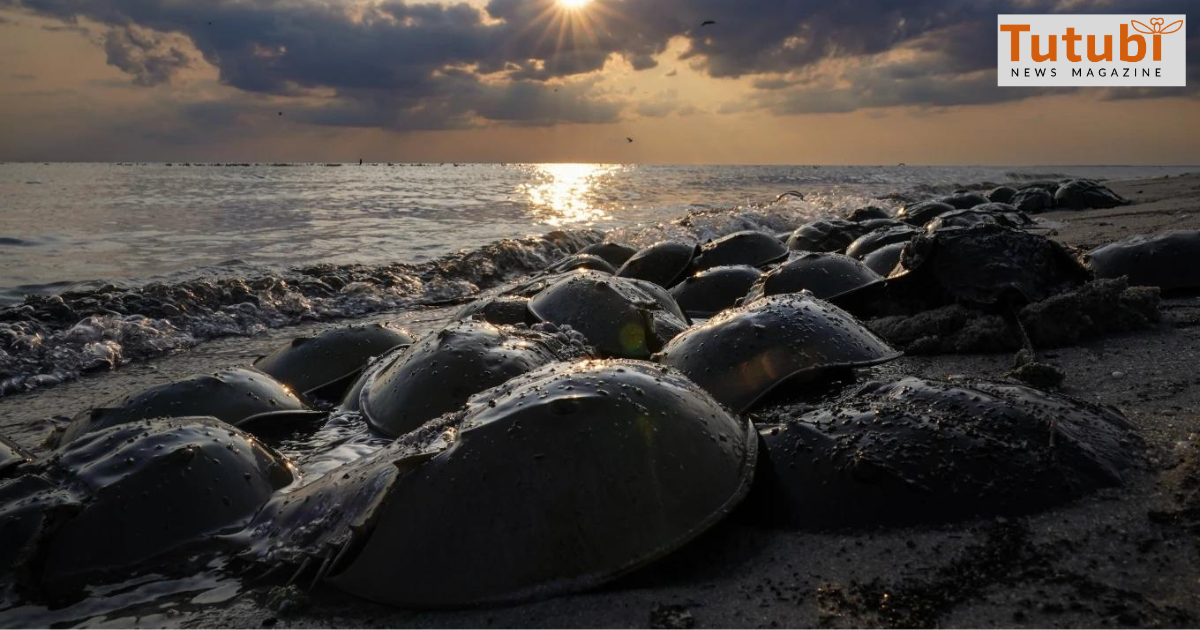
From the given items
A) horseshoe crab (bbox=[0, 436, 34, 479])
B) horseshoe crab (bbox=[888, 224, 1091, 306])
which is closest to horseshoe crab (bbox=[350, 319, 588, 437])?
horseshoe crab (bbox=[0, 436, 34, 479])

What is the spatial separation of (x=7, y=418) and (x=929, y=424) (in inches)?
193

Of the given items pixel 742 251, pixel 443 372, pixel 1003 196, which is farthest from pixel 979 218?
pixel 1003 196

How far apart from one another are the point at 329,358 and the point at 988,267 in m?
3.69

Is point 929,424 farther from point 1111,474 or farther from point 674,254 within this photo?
point 674,254

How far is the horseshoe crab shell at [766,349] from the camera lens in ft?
9.15

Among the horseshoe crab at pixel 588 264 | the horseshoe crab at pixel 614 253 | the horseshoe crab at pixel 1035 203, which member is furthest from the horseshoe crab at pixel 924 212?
the horseshoe crab at pixel 588 264

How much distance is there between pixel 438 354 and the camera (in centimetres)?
298

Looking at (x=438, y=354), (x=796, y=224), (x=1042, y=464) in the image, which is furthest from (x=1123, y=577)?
(x=796, y=224)

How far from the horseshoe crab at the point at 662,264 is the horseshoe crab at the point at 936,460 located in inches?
160

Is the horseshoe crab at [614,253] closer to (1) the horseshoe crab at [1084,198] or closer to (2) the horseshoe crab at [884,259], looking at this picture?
(2) the horseshoe crab at [884,259]

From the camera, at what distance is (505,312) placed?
14.3 ft

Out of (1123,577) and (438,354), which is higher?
(438,354)

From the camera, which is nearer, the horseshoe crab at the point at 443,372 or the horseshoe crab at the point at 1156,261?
the horseshoe crab at the point at 443,372

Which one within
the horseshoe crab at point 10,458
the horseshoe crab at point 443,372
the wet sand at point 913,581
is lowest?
the wet sand at point 913,581
